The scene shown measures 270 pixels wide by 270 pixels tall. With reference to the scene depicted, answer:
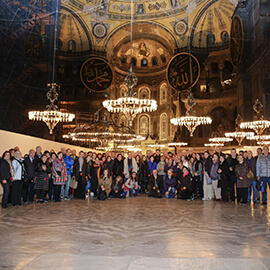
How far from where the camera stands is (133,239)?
13.2 ft

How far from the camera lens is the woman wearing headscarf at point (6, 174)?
22.2 feet

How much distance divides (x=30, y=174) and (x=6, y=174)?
0.91 metres

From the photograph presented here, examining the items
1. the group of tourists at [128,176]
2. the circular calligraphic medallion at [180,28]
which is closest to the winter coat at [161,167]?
the group of tourists at [128,176]

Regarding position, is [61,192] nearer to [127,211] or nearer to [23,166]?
[23,166]

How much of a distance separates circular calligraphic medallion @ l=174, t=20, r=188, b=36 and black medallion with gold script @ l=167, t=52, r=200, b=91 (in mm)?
8599

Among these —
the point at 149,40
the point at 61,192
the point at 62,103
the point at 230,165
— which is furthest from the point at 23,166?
the point at 149,40

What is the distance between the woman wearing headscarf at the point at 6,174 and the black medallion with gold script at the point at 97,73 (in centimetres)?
1247

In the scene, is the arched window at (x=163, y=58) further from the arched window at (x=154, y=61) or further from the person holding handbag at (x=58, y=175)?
the person holding handbag at (x=58, y=175)

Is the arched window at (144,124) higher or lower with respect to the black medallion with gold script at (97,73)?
lower

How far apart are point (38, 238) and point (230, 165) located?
596 cm

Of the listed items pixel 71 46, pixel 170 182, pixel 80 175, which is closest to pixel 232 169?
pixel 170 182

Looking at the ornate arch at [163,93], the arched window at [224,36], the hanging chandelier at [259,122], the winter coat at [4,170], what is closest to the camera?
the winter coat at [4,170]

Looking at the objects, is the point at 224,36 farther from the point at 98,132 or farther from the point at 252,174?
the point at 252,174

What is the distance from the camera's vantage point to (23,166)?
7699 mm
